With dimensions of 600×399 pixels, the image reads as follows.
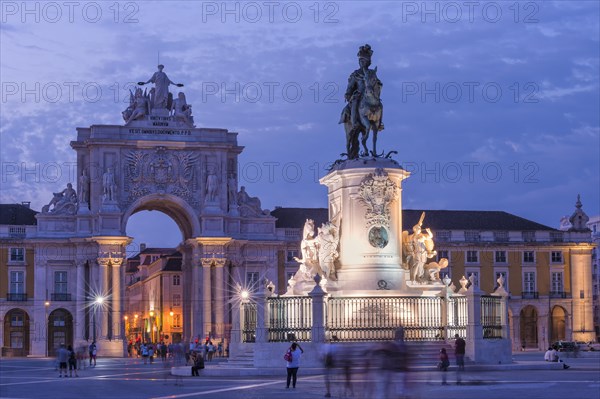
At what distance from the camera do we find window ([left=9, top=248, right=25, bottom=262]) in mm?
83750

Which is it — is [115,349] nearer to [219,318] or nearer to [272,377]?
[219,318]

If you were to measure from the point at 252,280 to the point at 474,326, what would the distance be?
52100 mm

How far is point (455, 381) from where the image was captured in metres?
30.0

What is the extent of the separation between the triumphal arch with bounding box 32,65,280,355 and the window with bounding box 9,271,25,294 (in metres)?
1.15

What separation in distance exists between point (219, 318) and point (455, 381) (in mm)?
54489

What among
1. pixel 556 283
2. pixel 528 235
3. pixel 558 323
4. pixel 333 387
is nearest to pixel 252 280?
pixel 528 235

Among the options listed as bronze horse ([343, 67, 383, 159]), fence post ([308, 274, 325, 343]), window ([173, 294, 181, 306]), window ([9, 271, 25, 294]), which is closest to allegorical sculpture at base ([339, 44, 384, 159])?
bronze horse ([343, 67, 383, 159])

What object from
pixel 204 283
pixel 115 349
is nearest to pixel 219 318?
pixel 204 283

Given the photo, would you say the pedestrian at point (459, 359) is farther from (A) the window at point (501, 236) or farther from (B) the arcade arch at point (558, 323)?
(B) the arcade arch at point (558, 323)

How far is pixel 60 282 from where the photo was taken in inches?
3310

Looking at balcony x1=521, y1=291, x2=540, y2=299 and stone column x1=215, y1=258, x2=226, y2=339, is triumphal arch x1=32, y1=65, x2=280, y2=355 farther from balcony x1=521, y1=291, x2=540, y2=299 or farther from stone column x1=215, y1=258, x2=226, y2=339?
balcony x1=521, y1=291, x2=540, y2=299

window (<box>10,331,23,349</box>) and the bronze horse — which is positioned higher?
the bronze horse

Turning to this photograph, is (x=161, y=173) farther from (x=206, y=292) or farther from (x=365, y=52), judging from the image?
(x=365, y=52)

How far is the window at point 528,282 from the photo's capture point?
90.7 meters
